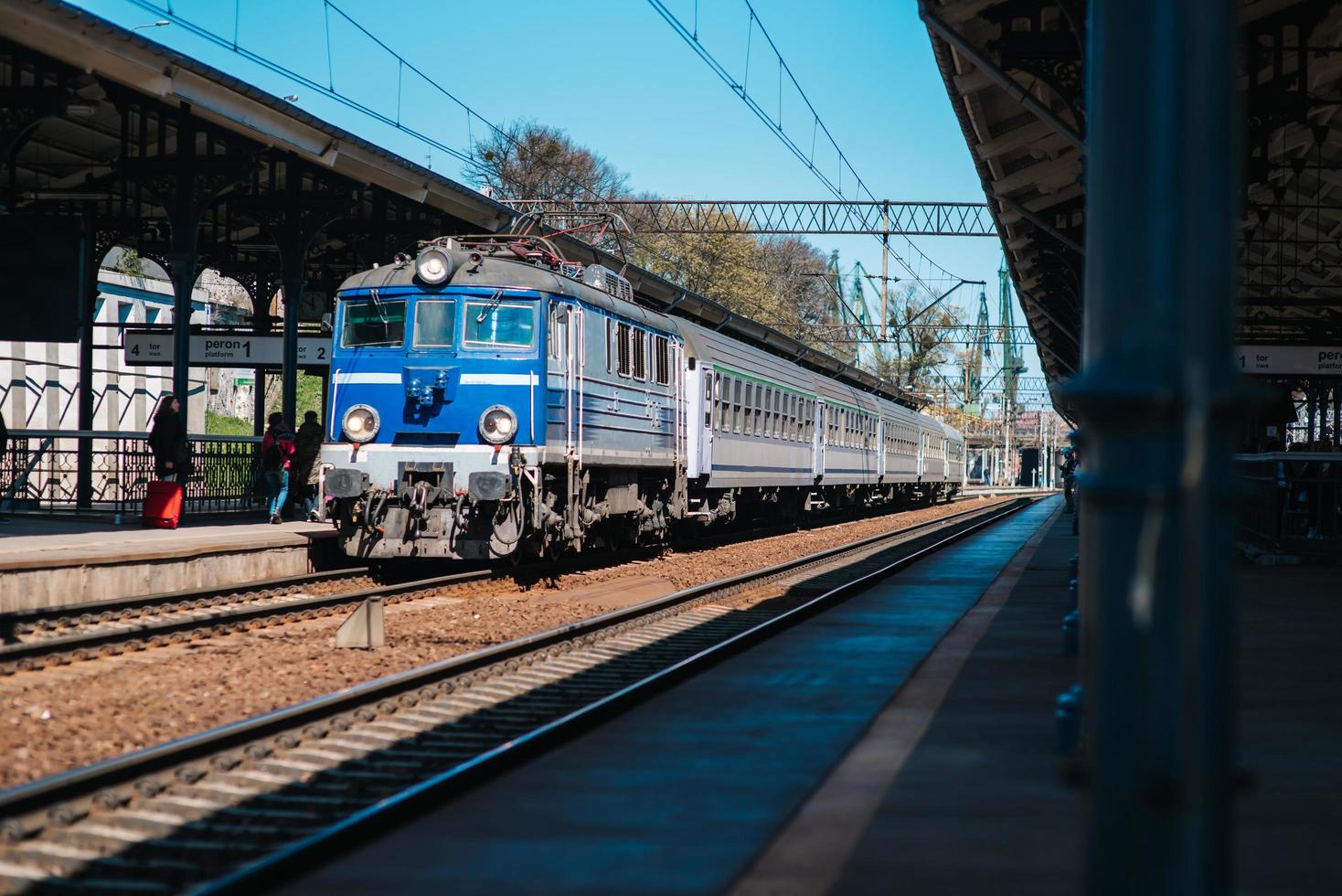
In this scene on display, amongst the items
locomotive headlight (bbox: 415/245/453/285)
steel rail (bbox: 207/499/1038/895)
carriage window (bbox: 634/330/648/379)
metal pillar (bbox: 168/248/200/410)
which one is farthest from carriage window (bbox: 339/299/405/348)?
steel rail (bbox: 207/499/1038/895)

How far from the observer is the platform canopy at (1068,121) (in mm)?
14055

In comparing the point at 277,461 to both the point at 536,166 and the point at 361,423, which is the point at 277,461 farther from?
the point at 536,166

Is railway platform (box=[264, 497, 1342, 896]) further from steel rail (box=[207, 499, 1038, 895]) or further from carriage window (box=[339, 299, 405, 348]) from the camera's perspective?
carriage window (box=[339, 299, 405, 348])

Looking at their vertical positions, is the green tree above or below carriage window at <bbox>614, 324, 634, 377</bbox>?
above

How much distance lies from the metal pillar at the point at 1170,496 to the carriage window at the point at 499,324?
41.8 feet

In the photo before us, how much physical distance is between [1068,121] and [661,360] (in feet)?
19.6

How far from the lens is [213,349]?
24.8 metres

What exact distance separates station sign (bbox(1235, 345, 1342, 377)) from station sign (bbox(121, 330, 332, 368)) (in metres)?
14.7

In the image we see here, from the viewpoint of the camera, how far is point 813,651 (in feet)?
35.0

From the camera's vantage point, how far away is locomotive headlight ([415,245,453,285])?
1556 centimetres

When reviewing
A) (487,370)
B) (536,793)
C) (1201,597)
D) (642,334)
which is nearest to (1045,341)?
(642,334)

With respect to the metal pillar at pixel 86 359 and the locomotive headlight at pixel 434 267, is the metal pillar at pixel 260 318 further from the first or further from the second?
the locomotive headlight at pixel 434 267

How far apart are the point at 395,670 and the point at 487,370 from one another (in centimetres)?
585

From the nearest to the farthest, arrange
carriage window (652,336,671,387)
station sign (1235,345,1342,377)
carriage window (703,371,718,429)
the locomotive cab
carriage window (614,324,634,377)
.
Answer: the locomotive cab
carriage window (614,324,634,377)
carriage window (652,336,671,387)
carriage window (703,371,718,429)
station sign (1235,345,1342,377)
